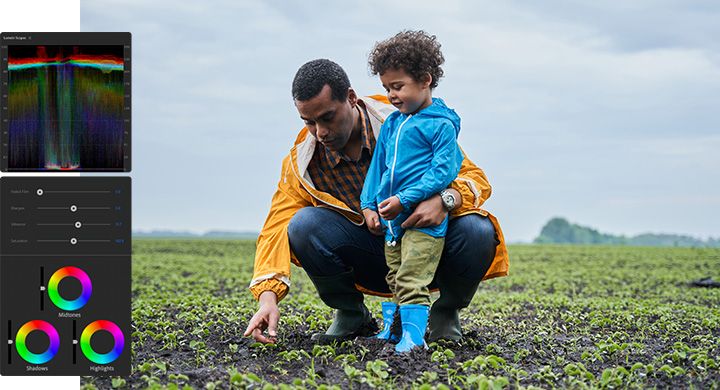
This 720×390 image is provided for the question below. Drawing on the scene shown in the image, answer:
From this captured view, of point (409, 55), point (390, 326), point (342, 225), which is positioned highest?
point (409, 55)

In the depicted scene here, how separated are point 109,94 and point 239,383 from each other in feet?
5.13

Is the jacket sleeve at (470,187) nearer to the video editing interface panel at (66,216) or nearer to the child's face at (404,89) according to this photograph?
the child's face at (404,89)

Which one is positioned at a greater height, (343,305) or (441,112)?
(441,112)

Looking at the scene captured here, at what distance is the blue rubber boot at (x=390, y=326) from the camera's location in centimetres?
487

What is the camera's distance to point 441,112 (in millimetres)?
4777

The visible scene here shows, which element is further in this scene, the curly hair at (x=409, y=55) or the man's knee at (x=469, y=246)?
the man's knee at (x=469, y=246)

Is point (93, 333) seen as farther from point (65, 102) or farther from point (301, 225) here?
point (301, 225)

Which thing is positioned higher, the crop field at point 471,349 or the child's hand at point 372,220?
the child's hand at point 372,220

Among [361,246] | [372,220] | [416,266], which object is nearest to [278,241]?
[361,246]

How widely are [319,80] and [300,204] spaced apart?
1.08m

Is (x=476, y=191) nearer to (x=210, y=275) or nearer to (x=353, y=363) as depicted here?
(x=353, y=363)

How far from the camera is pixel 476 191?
497cm

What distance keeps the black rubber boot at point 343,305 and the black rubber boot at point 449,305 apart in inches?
21.7

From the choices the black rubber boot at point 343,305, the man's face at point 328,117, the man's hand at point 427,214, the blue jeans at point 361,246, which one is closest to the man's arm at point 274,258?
the blue jeans at point 361,246
